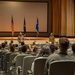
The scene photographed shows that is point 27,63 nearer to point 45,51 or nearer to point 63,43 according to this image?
point 45,51

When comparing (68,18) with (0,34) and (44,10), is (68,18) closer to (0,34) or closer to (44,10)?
(44,10)

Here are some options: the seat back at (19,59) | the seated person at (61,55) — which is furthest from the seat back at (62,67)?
the seat back at (19,59)

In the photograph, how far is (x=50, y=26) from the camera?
33.2m

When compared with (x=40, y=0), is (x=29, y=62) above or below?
below

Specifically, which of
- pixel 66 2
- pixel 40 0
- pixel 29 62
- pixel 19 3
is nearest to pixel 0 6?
A: pixel 19 3

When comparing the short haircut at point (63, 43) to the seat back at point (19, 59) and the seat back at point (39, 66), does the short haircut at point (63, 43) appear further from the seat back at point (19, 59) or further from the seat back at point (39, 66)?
the seat back at point (19, 59)

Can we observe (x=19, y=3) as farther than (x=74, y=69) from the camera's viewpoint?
Yes

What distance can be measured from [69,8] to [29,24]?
561 centimetres

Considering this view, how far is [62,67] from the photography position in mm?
4258

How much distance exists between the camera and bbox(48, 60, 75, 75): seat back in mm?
4184

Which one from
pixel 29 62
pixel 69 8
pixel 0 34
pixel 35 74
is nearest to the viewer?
pixel 35 74

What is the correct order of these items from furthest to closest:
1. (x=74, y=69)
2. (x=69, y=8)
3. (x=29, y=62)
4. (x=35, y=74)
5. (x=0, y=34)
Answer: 1. (x=0, y=34)
2. (x=69, y=8)
3. (x=29, y=62)
4. (x=35, y=74)
5. (x=74, y=69)

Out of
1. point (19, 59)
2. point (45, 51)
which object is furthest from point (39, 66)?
point (19, 59)

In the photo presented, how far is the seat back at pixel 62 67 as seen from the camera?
13.7 ft
